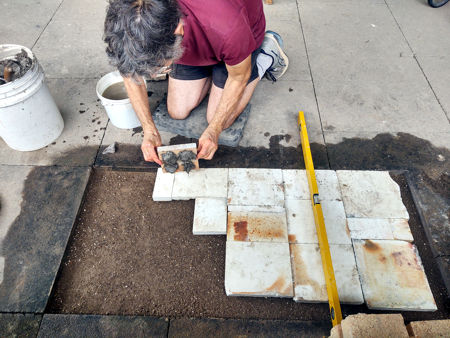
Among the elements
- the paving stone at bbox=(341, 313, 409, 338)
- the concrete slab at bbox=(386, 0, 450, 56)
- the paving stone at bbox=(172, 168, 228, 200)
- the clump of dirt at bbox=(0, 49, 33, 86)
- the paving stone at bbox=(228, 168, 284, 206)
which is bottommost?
the paving stone at bbox=(172, 168, 228, 200)

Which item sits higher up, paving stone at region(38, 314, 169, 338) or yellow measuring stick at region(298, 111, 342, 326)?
yellow measuring stick at region(298, 111, 342, 326)

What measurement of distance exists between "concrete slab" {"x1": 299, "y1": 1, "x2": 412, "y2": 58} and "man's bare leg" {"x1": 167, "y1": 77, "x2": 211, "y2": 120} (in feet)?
5.20

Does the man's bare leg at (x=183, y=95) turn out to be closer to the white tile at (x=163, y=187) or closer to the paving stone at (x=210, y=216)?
the white tile at (x=163, y=187)

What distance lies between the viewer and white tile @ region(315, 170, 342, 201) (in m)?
2.37

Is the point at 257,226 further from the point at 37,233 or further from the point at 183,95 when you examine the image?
the point at 37,233

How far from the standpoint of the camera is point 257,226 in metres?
2.22

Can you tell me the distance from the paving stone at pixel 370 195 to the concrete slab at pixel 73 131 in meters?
2.19

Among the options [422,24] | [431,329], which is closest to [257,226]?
[431,329]

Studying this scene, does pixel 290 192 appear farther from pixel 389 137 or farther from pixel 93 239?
pixel 93 239

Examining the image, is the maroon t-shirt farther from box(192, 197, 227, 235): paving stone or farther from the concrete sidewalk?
box(192, 197, 227, 235): paving stone

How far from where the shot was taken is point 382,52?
11.7 feet

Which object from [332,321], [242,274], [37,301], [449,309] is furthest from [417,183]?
[37,301]

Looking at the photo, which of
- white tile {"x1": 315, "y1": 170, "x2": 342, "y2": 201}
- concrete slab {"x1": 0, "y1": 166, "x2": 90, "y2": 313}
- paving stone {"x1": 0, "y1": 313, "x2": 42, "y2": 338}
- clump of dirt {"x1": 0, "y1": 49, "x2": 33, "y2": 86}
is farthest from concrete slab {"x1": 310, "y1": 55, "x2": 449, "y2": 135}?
paving stone {"x1": 0, "y1": 313, "x2": 42, "y2": 338}

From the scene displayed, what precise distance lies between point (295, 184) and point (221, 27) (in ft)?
4.28
